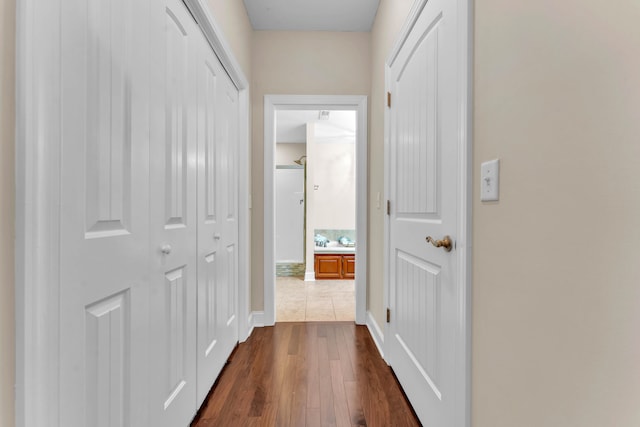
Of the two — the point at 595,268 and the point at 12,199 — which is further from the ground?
the point at 12,199

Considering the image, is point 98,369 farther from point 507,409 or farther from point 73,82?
point 507,409

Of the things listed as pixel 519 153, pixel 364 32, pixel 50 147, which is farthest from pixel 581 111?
pixel 364 32

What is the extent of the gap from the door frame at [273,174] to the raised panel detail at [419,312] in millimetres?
868

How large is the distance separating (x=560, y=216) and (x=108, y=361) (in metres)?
1.17

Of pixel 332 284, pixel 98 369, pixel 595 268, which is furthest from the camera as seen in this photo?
pixel 332 284

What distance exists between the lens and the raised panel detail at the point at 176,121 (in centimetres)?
123

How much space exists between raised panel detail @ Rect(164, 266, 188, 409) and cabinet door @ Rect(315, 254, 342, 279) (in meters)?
3.40

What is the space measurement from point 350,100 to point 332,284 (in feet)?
8.60

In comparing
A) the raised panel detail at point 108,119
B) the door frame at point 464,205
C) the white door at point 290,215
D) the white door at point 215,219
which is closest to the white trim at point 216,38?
the white door at point 215,219

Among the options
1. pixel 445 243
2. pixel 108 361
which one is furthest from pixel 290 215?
pixel 108 361

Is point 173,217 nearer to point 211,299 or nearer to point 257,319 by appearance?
point 211,299

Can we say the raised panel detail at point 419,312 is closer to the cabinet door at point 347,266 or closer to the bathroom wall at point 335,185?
the cabinet door at point 347,266

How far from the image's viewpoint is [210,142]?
5.63 ft

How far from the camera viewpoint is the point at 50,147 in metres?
0.65
